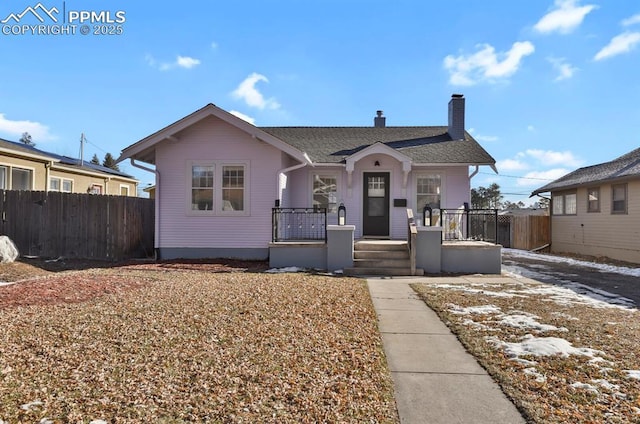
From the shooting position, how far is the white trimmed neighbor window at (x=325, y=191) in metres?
12.4

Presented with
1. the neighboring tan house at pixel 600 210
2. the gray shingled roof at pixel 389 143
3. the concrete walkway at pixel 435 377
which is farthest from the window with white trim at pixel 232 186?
the neighboring tan house at pixel 600 210

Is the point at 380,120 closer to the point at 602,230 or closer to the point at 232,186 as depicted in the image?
the point at 232,186

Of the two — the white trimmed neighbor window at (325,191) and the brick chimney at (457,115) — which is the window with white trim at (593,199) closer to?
the brick chimney at (457,115)

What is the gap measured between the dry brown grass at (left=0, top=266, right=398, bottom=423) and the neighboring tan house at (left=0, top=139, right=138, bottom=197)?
11227mm

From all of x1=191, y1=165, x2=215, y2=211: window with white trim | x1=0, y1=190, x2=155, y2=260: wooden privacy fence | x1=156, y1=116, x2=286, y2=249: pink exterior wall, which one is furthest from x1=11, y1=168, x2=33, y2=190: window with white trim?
x1=191, y1=165, x2=215, y2=211: window with white trim

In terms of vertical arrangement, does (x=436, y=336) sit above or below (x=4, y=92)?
below

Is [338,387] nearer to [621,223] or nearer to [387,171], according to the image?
[387,171]

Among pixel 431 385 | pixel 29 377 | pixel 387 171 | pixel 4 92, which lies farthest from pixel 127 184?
pixel 431 385

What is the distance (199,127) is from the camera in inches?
445

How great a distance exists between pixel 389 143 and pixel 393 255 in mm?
4863

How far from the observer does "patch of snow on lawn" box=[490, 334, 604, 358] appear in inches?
151

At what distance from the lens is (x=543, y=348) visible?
13.0 ft

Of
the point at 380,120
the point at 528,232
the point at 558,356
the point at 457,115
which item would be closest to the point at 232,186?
the point at 380,120

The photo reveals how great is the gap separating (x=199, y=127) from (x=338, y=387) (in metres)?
9.79
